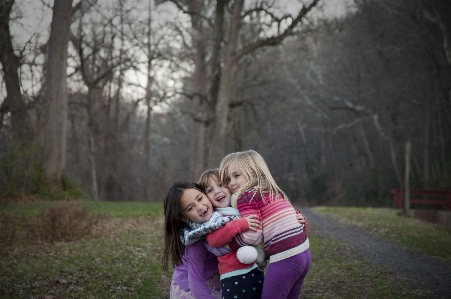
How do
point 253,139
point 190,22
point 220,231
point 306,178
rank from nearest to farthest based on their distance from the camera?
point 220,231
point 190,22
point 253,139
point 306,178

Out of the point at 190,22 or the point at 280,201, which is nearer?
the point at 280,201

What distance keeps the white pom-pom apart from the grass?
3912 mm

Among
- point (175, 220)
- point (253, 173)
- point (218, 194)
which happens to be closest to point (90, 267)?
point (175, 220)

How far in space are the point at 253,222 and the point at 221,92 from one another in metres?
20.0

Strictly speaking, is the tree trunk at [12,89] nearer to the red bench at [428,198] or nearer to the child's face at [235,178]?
the child's face at [235,178]

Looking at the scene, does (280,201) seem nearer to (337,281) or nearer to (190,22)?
(337,281)

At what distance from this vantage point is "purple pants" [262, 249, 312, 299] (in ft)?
14.9

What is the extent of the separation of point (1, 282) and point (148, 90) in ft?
87.8

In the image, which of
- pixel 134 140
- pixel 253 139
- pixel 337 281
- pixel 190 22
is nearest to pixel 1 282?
pixel 337 281

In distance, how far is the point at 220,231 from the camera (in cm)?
450

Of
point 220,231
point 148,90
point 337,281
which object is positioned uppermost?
point 148,90

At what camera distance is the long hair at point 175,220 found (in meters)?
4.71

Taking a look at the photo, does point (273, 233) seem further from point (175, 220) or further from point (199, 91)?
point (199, 91)

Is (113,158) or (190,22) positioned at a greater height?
(190,22)
